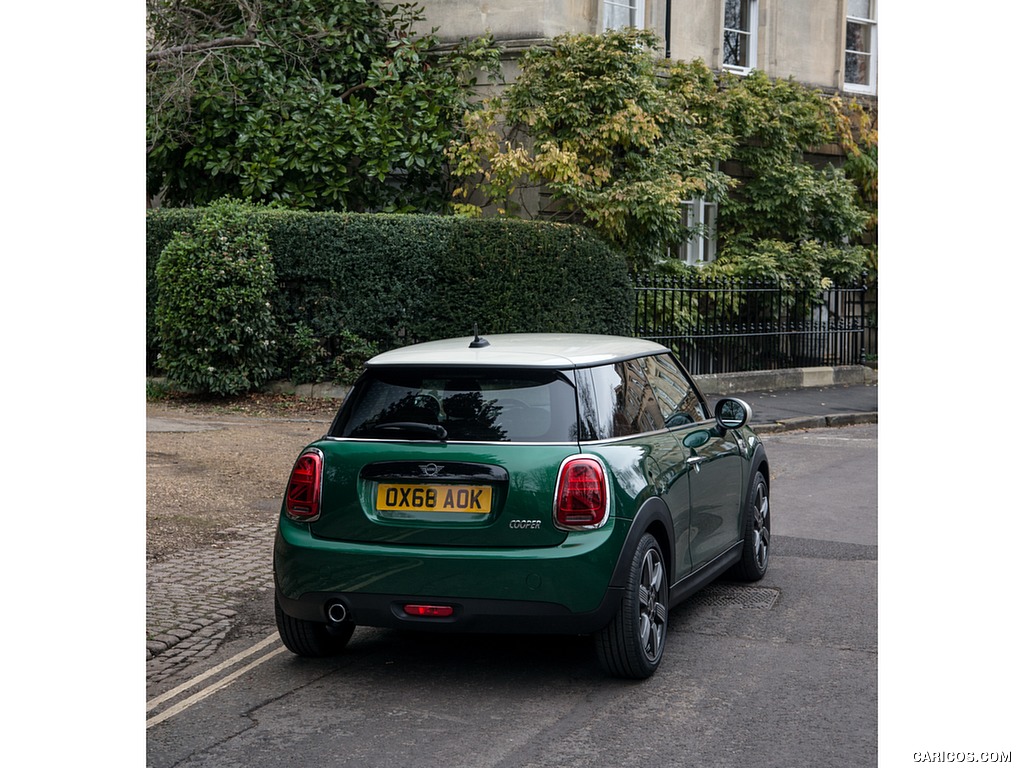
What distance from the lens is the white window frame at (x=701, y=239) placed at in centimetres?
2242

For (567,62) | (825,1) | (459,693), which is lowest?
(459,693)

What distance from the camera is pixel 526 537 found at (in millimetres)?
5438

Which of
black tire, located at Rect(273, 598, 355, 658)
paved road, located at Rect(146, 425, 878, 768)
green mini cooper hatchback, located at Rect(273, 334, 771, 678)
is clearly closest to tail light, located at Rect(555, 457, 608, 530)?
green mini cooper hatchback, located at Rect(273, 334, 771, 678)

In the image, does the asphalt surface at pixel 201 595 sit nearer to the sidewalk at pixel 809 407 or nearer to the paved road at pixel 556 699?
the paved road at pixel 556 699

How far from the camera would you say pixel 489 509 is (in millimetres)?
5484

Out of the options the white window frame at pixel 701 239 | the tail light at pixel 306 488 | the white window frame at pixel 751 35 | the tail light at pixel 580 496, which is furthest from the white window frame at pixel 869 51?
the tail light at pixel 306 488

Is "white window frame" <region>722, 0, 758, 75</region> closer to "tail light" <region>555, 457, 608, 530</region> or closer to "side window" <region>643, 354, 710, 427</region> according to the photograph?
"side window" <region>643, 354, 710, 427</region>

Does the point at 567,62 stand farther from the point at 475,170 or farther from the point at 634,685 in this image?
the point at 634,685

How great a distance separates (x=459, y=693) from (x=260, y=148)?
14.8 m

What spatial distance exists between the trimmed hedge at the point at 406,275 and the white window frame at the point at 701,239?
20.6 ft

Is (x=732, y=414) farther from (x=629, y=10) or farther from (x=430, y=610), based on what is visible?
(x=629, y=10)

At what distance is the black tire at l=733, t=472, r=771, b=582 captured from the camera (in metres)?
7.52

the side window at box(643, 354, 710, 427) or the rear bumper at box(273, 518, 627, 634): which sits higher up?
the side window at box(643, 354, 710, 427)

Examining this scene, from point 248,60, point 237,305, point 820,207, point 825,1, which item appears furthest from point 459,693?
point 825,1
